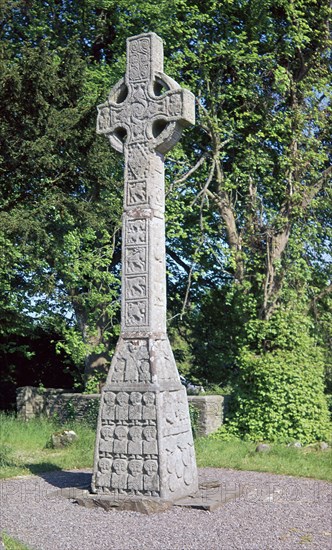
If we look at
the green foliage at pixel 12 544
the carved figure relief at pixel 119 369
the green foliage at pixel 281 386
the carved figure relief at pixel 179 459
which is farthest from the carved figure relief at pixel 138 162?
the green foliage at pixel 281 386

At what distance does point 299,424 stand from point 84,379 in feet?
18.2

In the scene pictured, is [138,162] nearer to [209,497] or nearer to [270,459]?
[209,497]

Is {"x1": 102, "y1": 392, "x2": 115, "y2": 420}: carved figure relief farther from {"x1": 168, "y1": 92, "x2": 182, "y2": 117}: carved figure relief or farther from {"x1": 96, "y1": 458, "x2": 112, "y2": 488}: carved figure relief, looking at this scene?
{"x1": 168, "y1": 92, "x2": 182, "y2": 117}: carved figure relief

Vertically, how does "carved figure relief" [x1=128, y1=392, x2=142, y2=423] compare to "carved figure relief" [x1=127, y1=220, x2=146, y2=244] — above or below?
below

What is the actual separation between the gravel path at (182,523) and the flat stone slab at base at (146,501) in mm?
86

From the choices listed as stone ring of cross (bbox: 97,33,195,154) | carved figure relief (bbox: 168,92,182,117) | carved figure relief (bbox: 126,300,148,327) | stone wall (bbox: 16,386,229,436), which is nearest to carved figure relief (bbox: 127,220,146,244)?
carved figure relief (bbox: 126,300,148,327)

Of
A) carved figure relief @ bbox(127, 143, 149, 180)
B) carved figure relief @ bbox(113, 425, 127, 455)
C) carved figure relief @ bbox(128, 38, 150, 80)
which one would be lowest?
Answer: carved figure relief @ bbox(113, 425, 127, 455)

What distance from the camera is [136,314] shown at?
299 inches

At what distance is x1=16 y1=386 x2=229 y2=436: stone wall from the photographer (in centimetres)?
1391

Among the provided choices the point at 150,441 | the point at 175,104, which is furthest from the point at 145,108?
the point at 150,441

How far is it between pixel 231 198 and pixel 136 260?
871cm

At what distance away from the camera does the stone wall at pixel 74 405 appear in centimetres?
1391

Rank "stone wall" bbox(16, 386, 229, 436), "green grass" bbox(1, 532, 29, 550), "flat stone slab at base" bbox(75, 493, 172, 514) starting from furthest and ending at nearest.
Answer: "stone wall" bbox(16, 386, 229, 436)
"flat stone slab at base" bbox(75, 493, 172, 514)
"green grass" bbox(1, 532, 29, 550)

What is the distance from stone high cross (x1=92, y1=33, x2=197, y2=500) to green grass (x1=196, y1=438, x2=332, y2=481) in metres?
2.68
